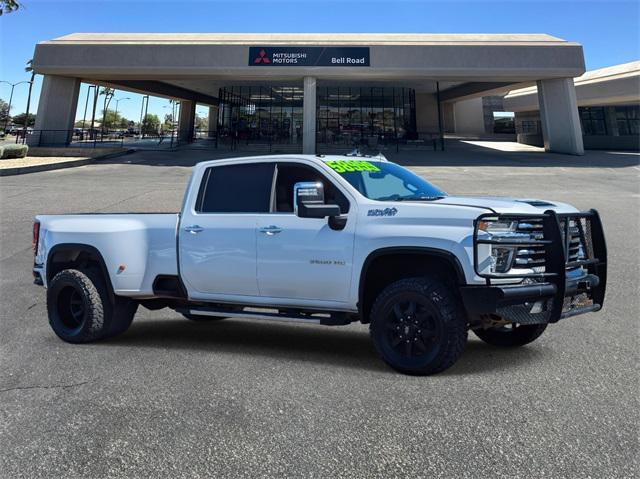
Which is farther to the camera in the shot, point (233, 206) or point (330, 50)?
point (330, 50)

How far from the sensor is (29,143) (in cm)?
3403

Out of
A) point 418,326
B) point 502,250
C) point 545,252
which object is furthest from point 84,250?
point 545,252

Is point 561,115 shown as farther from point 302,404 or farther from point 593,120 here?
point 302,404

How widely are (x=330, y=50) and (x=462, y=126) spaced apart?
32961 mm

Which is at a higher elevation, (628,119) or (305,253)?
(628,119)

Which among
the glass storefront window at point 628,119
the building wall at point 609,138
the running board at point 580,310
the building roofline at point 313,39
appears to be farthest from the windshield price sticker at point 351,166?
the glass storefront window at point 628,119

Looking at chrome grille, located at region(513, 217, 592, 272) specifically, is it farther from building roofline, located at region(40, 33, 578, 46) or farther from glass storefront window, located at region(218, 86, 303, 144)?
glass storefront window, located at region(218, 86, 303, 144)

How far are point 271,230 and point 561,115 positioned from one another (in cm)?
3439

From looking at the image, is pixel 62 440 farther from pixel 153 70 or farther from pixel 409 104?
pixel 409 104

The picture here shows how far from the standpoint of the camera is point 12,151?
2756 centimetres

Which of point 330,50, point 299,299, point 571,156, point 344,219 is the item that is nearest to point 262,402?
point 299,299

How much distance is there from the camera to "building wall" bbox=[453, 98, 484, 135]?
198 feet

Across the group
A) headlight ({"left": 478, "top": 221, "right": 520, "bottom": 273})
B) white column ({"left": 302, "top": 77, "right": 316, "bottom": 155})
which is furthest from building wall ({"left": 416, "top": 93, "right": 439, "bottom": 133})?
headlight ({"left": 478, "top": 221, "right": 520, "bottom": 273})

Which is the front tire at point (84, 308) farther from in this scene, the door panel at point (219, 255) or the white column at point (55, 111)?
the white column at point (55, 111)
